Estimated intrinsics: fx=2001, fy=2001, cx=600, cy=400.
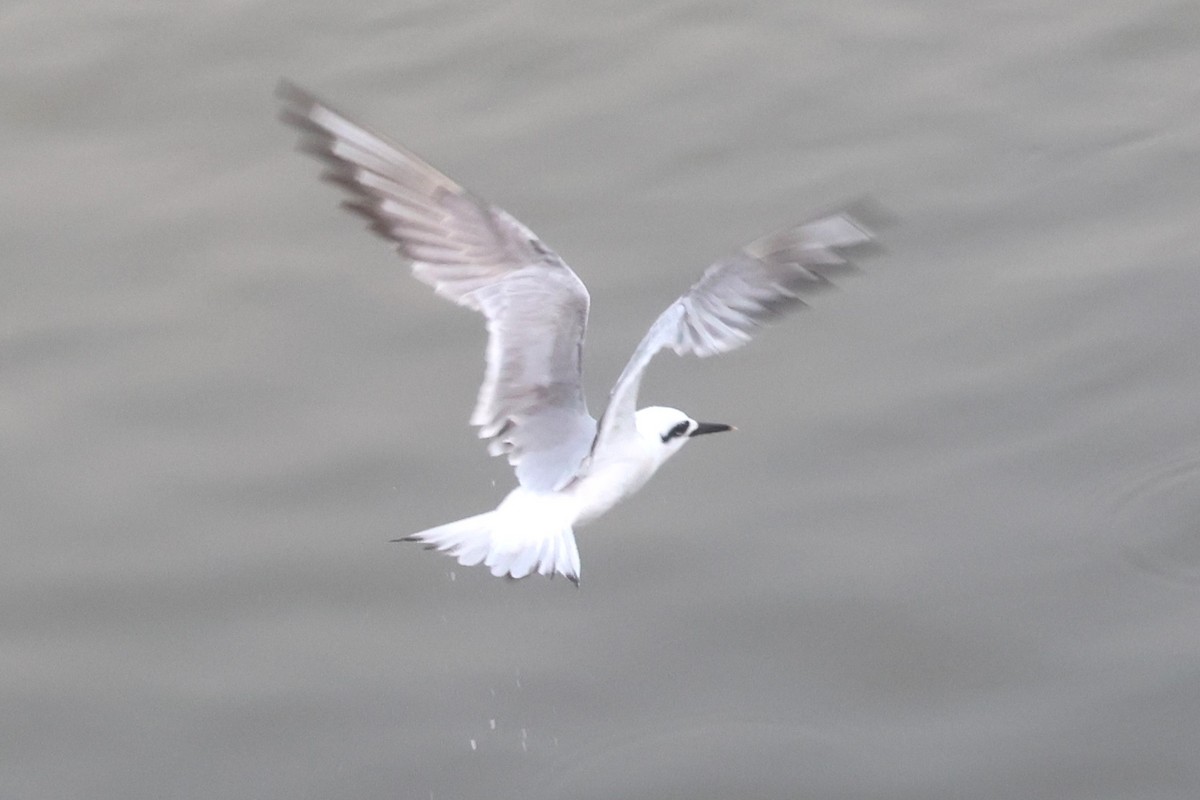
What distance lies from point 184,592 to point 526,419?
114cm

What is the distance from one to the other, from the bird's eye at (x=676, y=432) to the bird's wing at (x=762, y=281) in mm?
166

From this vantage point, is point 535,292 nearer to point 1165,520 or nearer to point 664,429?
point 664,429

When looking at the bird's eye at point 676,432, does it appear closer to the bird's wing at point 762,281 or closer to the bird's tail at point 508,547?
the bird's wing at point 762,281

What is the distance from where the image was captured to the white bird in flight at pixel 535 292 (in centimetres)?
399

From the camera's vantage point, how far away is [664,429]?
13.4 feet

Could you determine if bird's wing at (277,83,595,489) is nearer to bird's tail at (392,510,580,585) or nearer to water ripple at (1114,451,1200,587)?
bird's tail at (392,510,580,585)

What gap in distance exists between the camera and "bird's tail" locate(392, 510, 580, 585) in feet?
11.8

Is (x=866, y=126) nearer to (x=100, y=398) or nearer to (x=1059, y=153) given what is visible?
(x=1059, y=153)

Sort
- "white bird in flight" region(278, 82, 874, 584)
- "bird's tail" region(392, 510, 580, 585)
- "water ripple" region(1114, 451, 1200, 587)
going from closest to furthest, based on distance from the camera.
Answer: "bird's tail" region(392, 510, 580, 585)
"white bird in flight" region(278, 82, 874, 584)
"water ripple" region(1114, 451, 1200, 587)

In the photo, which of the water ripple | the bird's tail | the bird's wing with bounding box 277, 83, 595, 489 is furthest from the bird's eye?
the water ripple

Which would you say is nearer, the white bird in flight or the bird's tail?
the bird's tail

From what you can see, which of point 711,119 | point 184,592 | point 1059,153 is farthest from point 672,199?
point 184,592

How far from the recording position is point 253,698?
4488 mm

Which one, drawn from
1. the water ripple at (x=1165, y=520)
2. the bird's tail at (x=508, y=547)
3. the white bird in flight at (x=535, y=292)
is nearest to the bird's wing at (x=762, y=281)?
the white bird in flight at (x=535, y=292)
